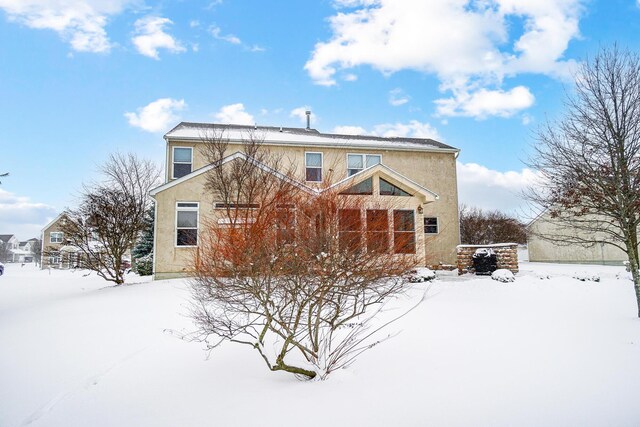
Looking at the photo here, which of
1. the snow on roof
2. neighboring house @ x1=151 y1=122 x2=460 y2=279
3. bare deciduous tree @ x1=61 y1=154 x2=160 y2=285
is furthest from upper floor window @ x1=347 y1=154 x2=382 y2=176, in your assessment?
bare deciduous tree @ x1=61 y1=154 x2=160 y2=285

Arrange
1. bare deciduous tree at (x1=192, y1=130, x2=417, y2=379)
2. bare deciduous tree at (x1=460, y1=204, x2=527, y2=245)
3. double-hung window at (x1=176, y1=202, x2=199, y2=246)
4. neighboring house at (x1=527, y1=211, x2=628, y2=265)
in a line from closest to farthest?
bare deciduous tree at (x1=192, y1=130, x2=417, y2=379), double-hung window at (x1=176, y1=202, x2=199, y2=246), neighboring house at (x1=527, y1=211, x2=628, y2=265), bare deciduous tree at (x1=460, y1=204, x2=527, y2=245)

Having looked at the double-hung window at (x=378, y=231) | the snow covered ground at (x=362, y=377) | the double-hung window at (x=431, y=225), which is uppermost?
the double-hung window at (x=431, y=225)

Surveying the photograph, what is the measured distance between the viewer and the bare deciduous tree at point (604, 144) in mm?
7652

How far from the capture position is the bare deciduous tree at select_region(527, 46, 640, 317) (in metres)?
7.65

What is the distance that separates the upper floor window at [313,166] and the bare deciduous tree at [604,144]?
11540 mm

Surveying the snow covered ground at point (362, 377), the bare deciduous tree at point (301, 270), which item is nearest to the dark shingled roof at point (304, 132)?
the snow covered ground at point (362, 377)

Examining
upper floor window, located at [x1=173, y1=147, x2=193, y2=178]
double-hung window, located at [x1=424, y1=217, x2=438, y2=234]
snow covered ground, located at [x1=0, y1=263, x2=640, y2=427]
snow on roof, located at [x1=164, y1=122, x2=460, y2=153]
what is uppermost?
snow on roof, located at [x1=164, y1=122, x2=460, y2=153]

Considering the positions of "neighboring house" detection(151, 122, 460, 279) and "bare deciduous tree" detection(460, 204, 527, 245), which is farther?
"bare deciduous tree" detection(460, 204, 527, 245)

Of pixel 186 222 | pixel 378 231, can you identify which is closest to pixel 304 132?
pixel 186 222

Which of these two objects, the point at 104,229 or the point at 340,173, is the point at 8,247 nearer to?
the point at 104,229

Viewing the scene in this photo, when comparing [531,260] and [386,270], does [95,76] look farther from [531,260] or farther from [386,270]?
[531,260]

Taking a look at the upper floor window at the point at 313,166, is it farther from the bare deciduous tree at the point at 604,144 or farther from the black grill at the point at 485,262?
the bare deciduous tree at the point at 604,144

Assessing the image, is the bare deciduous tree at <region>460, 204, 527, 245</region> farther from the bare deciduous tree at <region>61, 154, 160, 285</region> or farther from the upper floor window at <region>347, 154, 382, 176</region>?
the bare deciduous tree at <region>61, 154, 160, 285</region>

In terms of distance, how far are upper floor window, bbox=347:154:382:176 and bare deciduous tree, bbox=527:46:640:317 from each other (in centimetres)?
1110
